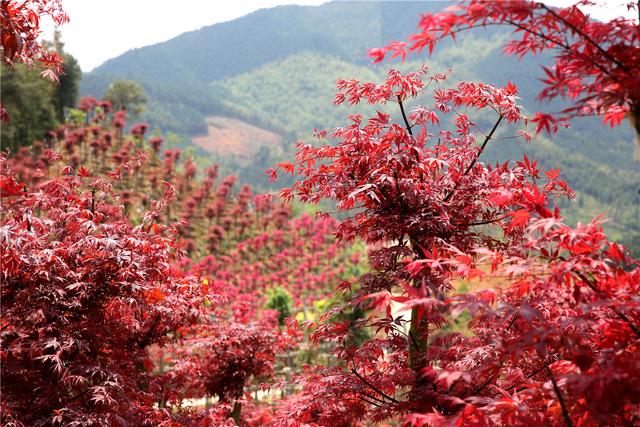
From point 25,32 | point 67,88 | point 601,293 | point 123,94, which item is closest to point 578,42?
point 601,293

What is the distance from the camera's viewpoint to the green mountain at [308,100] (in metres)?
78.4

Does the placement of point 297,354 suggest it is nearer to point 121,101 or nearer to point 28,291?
point 28,291

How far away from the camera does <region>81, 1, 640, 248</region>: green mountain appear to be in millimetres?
78438

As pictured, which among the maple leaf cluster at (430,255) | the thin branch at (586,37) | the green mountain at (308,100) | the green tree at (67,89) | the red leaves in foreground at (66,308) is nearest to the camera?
the thin branch at (586,37)

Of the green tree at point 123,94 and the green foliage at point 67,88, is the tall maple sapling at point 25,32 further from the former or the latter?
the green tree at point 123,94

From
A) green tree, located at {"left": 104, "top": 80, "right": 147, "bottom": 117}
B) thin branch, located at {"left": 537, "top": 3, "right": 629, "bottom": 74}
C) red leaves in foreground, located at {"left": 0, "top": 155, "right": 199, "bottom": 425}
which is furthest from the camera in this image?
green tree, located at {"left": 104, "top": 80, "right": 147, "bottom": 117}

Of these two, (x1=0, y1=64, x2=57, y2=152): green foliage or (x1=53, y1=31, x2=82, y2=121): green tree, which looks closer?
(x1=0, y1=64, x2=57, y2=152): green foliage

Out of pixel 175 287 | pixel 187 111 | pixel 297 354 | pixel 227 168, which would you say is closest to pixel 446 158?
pixel 175 287

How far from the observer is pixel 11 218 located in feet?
10.9

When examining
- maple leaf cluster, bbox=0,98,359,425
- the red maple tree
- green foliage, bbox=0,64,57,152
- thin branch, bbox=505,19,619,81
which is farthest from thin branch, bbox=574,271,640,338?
green foliage, bbox=0,64,57,152

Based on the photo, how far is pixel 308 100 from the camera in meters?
156

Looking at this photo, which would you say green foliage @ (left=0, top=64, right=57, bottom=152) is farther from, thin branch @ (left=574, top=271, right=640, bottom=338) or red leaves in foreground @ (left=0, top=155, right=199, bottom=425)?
thin branch @ (left=574, top=271, right=640, bottom=338)

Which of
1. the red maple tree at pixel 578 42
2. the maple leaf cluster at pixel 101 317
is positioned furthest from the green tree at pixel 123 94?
the red maple tree at pixel 578 42

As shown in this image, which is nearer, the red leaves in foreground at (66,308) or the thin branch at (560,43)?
the thin branch at (560,43)
